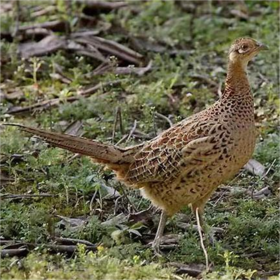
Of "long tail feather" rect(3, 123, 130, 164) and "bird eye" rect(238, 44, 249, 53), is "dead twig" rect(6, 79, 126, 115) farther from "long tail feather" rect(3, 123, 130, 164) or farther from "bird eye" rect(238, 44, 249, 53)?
"bird eye" rect(238, 44, 249, 53)

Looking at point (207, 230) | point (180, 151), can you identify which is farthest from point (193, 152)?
point (207, 230)

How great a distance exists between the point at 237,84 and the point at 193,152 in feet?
2.03

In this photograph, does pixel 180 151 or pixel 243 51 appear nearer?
pixel 180 151

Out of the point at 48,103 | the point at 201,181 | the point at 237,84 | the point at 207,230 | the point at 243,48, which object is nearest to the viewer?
the point at 201,181

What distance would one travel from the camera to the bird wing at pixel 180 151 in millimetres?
6227

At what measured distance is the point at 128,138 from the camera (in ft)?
26.7

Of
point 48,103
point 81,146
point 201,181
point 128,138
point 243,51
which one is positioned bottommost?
point 48,103

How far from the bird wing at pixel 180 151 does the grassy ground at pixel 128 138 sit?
0.43 meters

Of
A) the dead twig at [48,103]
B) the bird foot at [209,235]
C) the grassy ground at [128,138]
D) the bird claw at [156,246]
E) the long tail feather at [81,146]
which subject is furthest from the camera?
the dead twig at [48,103]

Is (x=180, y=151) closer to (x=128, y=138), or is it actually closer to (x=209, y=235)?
(x=209, y=235)

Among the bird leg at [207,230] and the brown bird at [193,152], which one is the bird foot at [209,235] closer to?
the bird leg at [207,230]

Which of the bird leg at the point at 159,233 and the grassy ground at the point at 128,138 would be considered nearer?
the grassy ground at the point at 128,138

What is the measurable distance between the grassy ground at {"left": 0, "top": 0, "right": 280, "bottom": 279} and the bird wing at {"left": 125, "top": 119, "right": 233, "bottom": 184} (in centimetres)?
43

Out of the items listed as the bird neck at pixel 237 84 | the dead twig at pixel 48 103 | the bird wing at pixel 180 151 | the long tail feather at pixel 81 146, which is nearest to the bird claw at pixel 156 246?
the bird wing at pixel 180 151
